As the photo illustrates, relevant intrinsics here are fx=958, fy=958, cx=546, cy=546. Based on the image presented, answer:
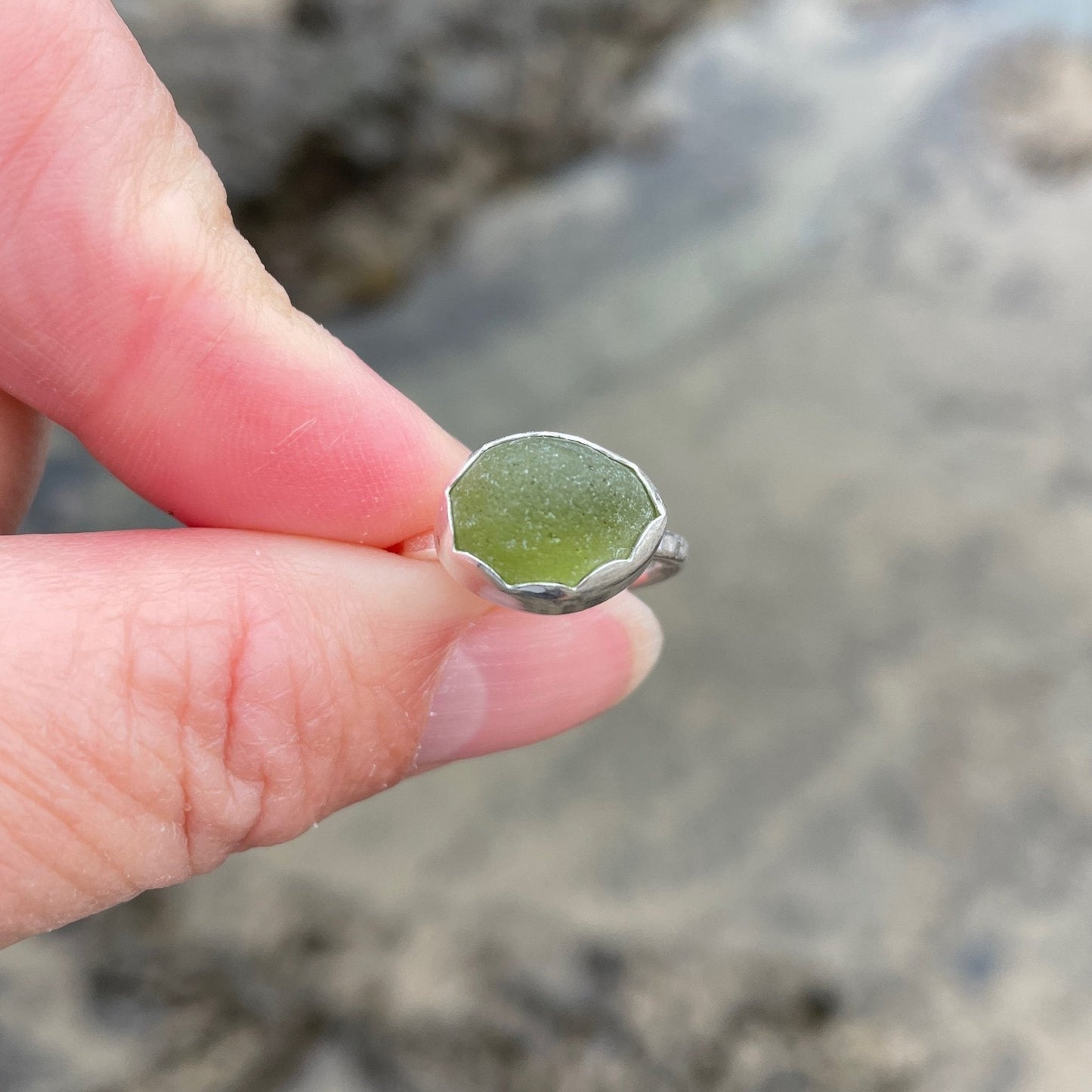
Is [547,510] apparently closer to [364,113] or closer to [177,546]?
[177,546]

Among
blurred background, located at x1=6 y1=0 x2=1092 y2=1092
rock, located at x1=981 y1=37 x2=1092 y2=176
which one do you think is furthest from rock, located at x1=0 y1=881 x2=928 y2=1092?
rock, located at x1=981 y1=37 x2=1092 y2=176

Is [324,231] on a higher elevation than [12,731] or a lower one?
lower

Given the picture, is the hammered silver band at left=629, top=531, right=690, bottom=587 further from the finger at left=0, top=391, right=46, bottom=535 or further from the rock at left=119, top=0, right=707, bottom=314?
the rock at left=119, top=0, right=707, bottom=314

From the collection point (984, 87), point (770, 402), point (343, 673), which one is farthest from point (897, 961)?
point (984, 87)

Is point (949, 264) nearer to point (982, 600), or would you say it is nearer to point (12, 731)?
point (982, 600)

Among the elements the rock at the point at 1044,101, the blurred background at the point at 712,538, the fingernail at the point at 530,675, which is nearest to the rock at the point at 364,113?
the blurred background at the point at 712,538

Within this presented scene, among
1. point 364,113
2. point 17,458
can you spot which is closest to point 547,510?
point 17,458
